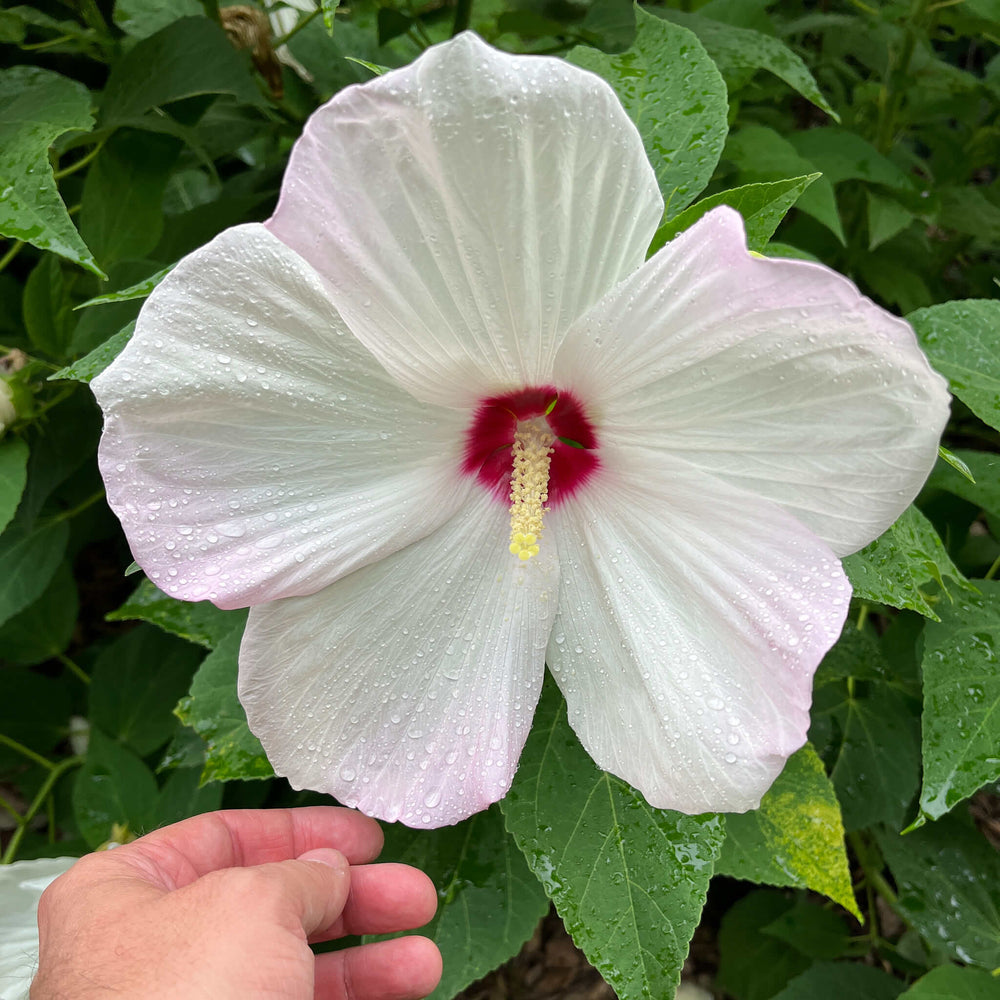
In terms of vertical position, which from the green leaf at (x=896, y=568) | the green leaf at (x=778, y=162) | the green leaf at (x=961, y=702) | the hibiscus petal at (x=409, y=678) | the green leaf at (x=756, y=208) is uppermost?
the green leaf at (x=756, y=208)

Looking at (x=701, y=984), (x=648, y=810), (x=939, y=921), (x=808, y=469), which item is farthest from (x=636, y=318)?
(x=701, y=984)

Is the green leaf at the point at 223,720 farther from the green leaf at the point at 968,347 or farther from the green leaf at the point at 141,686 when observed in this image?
the green leaf at the point at 968,347

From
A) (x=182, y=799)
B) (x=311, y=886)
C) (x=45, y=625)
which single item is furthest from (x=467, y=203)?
(x=45, y=625)

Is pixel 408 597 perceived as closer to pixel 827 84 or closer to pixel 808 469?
pixel 808 469

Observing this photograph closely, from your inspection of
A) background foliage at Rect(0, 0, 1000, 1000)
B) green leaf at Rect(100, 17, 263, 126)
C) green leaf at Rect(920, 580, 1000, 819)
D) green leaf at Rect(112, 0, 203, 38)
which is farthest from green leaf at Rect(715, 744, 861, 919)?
green leaf at Rect(112, 0, 203, 38)

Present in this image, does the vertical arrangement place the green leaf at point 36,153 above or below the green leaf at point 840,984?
above

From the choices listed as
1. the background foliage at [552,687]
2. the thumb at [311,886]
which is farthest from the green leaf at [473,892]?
the thumb at [311,886]
